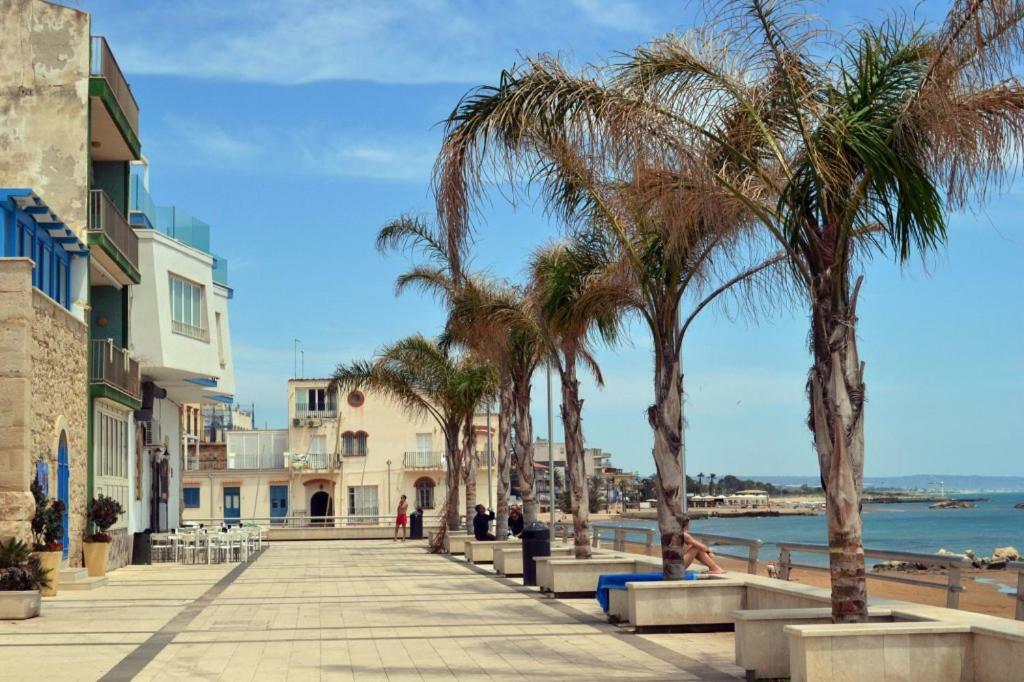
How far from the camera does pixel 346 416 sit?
6944cm

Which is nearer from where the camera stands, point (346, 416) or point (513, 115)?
point (513, 115)

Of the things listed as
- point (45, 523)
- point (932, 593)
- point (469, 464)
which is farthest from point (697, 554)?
point (932, 593)

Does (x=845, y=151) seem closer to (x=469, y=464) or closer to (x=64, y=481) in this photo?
(x=64, y=481)

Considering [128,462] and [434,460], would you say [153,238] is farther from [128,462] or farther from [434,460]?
[434,460]

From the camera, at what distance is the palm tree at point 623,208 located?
1138 cm

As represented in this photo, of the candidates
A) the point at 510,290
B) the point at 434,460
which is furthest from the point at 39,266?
the point at 434,460

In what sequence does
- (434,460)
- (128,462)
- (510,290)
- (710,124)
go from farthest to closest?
(434,460) → (128,462) → (510,290) → (710,124)

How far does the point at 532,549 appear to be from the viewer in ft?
69.1

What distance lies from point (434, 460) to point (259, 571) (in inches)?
1585

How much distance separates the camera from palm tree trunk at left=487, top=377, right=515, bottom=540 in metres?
29.5

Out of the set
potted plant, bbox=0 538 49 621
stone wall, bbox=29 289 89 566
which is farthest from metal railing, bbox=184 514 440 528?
potted plant, bbox=0 538 49 621

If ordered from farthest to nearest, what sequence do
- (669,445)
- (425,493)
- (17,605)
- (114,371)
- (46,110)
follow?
(425,493) → (114,371) → (46,110) → (17,605) → (669,445)

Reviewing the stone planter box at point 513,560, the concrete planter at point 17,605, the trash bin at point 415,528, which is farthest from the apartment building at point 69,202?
the trash bin at point 415,528

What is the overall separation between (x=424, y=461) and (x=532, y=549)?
157ft
